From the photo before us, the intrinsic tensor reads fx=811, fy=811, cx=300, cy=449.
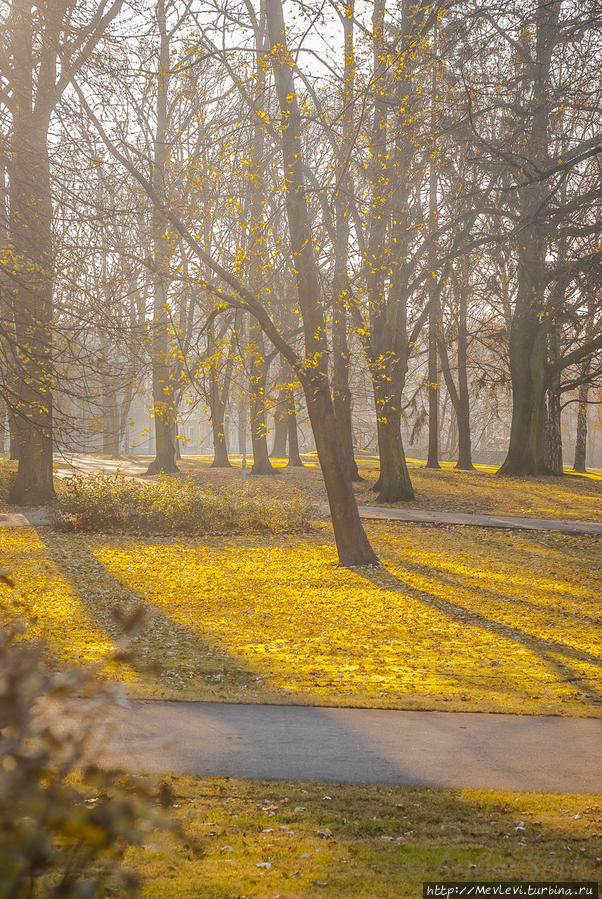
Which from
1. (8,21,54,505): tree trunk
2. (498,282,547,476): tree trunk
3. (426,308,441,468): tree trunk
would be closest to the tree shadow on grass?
(8,21,54,505): tree trunk

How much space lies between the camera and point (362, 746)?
6078 millimetres

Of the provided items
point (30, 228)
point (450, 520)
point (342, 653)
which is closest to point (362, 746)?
point (342, 653)

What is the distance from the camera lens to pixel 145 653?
353 inches

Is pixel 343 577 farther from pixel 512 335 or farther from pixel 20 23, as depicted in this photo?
pixel 512 335

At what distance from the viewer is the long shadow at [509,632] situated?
8374 mm

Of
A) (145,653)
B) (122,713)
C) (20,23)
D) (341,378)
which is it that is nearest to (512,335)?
(341,378)

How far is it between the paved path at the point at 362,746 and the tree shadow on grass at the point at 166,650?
0.51 meters

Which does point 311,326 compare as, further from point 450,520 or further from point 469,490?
point 469,490

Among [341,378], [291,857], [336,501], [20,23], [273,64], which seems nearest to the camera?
[291,857]

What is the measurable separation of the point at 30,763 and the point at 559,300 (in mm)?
18132

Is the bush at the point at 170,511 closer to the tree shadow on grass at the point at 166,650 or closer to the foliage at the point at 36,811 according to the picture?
the tree shadow on grass at the point at 166,650

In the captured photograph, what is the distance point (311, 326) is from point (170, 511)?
689 cm

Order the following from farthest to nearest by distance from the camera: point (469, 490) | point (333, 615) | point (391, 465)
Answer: point (469, 490)
point (391, 465)
point (333, 615)

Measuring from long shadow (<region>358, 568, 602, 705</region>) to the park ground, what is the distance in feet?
0.14
